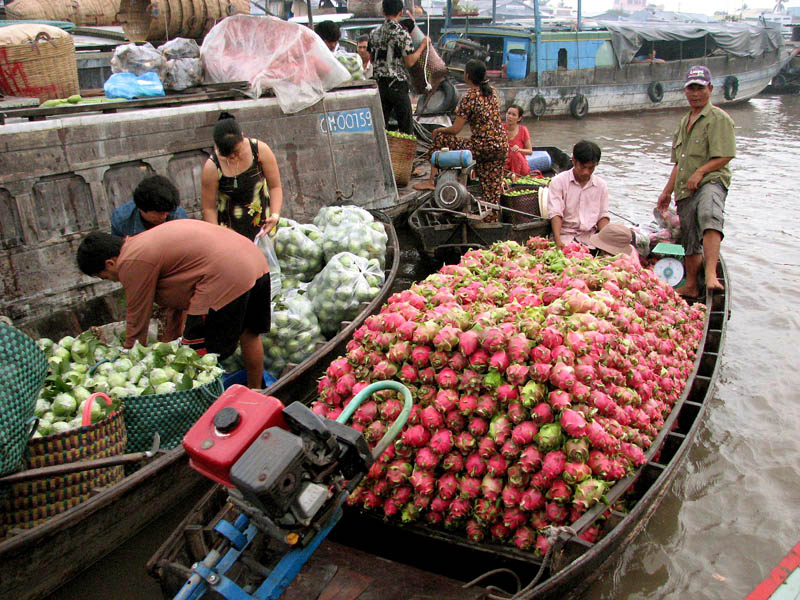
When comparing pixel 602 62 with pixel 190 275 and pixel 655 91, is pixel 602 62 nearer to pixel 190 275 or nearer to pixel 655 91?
pixel 655 91

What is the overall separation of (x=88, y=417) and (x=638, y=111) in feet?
77.6

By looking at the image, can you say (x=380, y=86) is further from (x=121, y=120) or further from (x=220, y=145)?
(x=220, y=145)

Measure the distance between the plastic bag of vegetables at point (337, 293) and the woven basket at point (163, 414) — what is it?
63.0 inches

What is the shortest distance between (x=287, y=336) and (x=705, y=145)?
13.5 ft

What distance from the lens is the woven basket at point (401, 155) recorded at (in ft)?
27.6

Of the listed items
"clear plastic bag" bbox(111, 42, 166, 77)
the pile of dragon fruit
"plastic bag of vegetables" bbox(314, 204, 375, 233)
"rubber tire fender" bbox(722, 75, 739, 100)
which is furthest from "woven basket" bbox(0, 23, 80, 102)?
"rubber tire fender" bbox(722, 75, 739, 100)

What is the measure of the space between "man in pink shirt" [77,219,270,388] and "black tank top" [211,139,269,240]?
104 cm

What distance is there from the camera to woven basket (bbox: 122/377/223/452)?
3477 mm

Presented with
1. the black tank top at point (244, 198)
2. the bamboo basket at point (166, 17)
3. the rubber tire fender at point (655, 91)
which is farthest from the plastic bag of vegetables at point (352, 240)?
the rubber tire fender at point (655, 91)

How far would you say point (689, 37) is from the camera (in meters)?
23.2

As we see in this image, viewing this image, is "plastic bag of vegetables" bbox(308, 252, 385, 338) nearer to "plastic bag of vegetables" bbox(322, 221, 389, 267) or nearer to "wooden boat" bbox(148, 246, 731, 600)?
"plastic bag of vegetables" bbox(322, 221, 389, 267)

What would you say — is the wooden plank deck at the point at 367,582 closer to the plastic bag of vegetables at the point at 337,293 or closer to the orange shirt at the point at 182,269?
the orange shirt at the point at 182,269

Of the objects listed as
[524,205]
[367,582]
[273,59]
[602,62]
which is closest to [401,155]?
[524,205]

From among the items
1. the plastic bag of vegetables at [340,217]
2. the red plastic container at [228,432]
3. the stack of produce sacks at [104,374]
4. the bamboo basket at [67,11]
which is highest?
the bamboo basket at [67,11]
